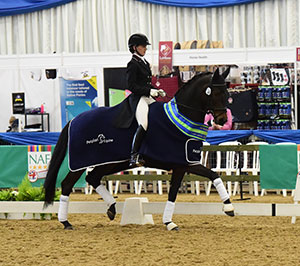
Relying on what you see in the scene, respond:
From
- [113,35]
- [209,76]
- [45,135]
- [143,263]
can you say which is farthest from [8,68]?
[143,263]

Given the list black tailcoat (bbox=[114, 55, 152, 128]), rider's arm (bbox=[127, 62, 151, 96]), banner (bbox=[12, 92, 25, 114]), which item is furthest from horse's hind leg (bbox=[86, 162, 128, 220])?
banner (bbox=[12, 92, 25, 114])

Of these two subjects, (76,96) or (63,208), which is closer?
(63,208)

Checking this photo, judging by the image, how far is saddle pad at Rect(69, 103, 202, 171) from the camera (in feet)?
24.8

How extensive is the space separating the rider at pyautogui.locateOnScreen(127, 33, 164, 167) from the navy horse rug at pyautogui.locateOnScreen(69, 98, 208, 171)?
3.2 inches

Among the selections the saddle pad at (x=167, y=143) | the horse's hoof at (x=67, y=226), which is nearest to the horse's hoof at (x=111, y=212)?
the horse's hoof at (x=67, y=226)

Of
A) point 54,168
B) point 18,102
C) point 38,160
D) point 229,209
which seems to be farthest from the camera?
point 18,102

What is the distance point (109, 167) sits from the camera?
8266mm

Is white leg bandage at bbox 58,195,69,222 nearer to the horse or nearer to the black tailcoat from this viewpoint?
the horse

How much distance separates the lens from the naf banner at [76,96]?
14.8m

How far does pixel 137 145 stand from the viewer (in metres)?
7.58

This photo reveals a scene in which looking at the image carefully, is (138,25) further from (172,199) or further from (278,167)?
(172,199)

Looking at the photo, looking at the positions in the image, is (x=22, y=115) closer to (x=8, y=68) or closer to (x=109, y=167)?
(x=8, y=68)

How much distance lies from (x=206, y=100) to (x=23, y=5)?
13.9 metres

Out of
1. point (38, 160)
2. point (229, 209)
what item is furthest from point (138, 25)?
point (229, 209)
